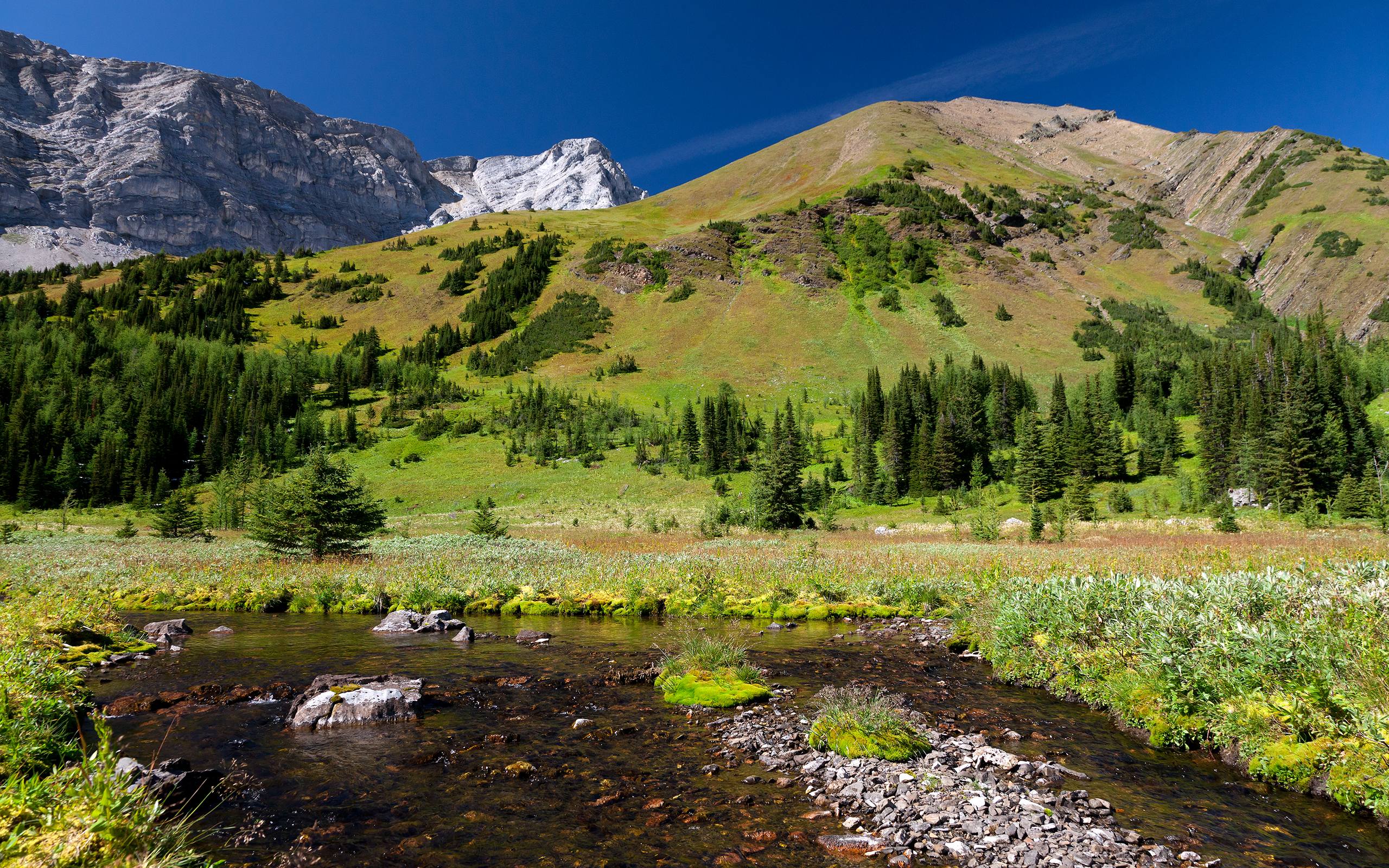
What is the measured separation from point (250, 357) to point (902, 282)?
17288cm

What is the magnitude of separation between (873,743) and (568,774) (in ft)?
16.4

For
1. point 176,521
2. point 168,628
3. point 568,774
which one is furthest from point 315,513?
point 568,774

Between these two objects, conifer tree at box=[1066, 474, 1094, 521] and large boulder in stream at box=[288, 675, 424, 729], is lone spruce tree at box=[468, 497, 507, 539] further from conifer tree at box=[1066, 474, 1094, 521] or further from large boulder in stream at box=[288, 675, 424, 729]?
conifer tree at box=[1066, 474, 1094, 521]

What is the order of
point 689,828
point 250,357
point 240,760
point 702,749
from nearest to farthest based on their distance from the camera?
point 689,828 → point 240,760 → point 702,749 → point 250,357

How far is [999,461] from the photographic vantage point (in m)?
91.2

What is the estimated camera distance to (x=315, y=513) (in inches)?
1310

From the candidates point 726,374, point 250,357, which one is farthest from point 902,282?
point 250,357

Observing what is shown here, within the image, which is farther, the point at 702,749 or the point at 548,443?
the point at 548,443

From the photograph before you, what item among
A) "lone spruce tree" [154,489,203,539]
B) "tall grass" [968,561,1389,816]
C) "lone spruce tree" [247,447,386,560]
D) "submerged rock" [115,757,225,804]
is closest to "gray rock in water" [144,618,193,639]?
"submerged rock" [115,757,225,804]

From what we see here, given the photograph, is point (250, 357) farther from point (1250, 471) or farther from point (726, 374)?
point (1250, 471)

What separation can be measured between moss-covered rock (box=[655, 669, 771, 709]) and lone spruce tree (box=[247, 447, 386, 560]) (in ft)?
88.4

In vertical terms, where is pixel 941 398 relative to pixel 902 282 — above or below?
below

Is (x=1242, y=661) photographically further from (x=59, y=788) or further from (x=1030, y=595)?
(x=59, y=788)

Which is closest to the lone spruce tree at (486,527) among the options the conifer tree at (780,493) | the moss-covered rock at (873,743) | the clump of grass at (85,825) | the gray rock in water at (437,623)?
the conifer tree at (780,493)
